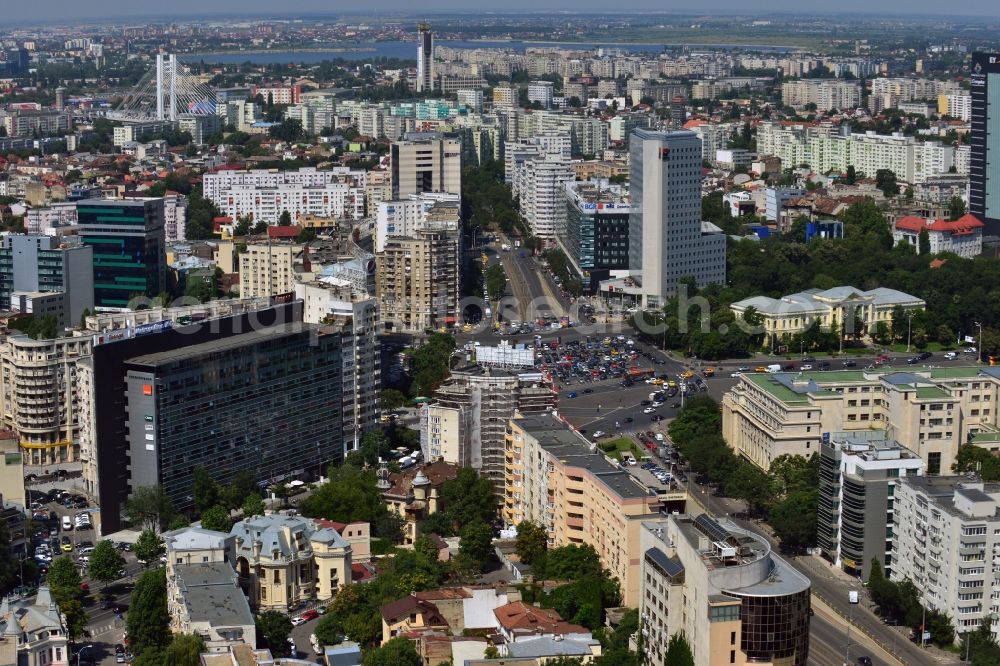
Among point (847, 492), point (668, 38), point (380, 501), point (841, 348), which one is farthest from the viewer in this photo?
point (668, 38)


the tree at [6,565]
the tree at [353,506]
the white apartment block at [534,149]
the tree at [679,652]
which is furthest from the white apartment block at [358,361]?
the white apartment block at [534,149]

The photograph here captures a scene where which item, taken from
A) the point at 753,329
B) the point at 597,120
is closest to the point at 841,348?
the point at 753,329

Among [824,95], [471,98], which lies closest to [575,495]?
[471,98]

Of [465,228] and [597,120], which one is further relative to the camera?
[597,120]

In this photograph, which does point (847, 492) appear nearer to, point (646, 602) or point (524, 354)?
point (646, 602)

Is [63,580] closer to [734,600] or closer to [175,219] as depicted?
[734,600]

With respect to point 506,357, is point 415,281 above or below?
below

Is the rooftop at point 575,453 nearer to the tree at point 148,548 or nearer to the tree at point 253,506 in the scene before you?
the tree at point 253,506
